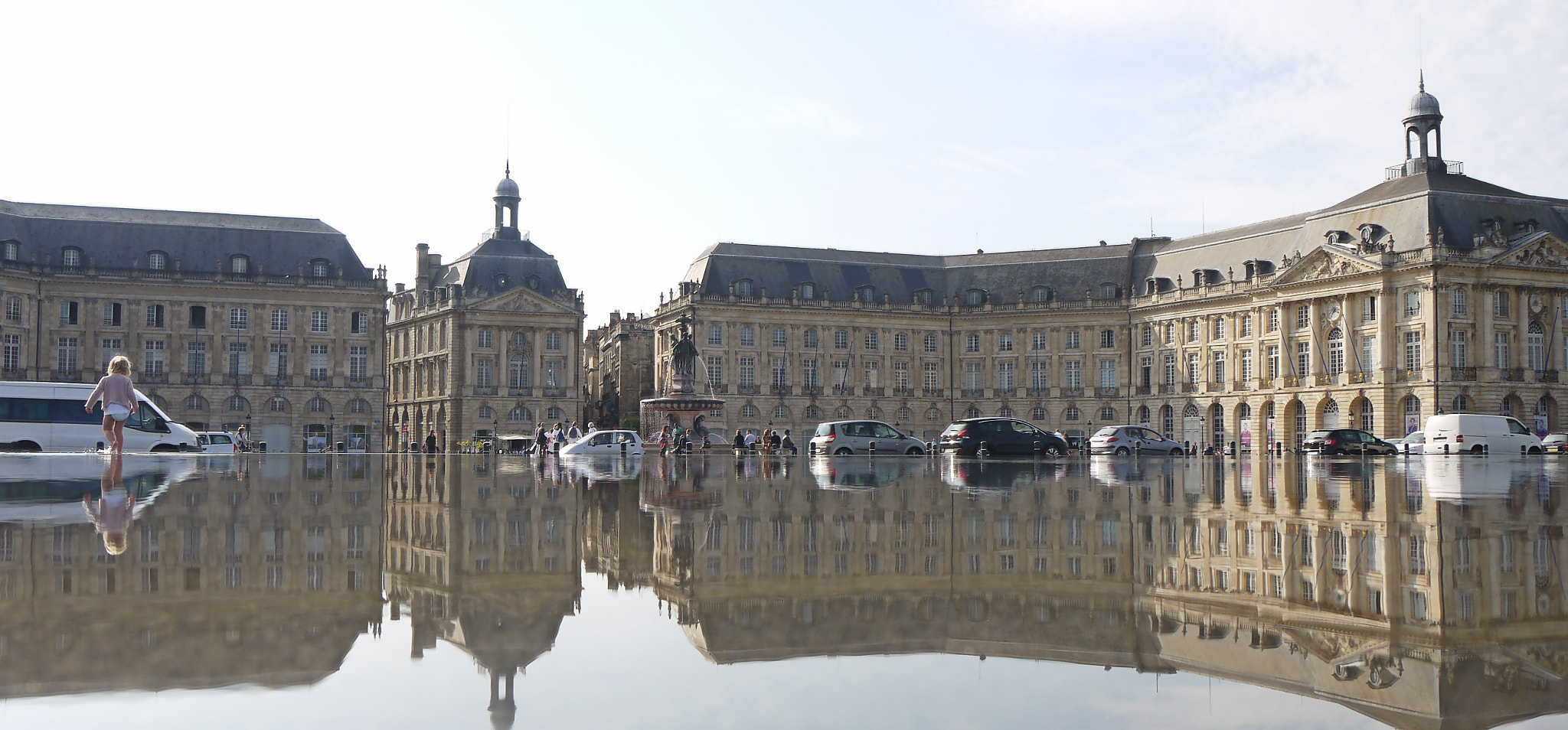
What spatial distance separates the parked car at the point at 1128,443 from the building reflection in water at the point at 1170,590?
35437 millimetres

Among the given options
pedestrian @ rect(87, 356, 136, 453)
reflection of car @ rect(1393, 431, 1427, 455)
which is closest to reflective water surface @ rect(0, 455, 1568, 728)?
pedestrian @ rect(87, 356, 136, 453)

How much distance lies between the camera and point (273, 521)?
28.7ft

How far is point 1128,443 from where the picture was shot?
154ft

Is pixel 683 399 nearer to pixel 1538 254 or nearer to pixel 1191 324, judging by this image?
pixel 1191 324

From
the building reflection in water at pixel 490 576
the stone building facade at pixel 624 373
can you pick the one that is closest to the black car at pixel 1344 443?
the building reflection in water at pixel 490 576

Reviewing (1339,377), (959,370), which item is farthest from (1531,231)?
(959,370)

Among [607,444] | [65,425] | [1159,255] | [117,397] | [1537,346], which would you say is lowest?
[607,444]

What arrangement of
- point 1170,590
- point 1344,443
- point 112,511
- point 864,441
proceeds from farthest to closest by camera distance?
1. point 1344,443
2. point 864,441
3. point 112,511
4. point 1170,590

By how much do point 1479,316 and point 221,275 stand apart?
7058cm

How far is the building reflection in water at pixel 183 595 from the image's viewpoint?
3.95 meters

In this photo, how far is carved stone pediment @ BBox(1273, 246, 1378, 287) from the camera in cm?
6912

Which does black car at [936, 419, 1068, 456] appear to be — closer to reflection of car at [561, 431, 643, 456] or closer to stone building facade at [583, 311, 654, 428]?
reflection of car at [561, 431, 643, 456]

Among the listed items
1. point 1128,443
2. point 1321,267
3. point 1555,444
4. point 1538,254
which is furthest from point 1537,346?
point 1128,443

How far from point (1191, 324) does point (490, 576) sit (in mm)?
80368
